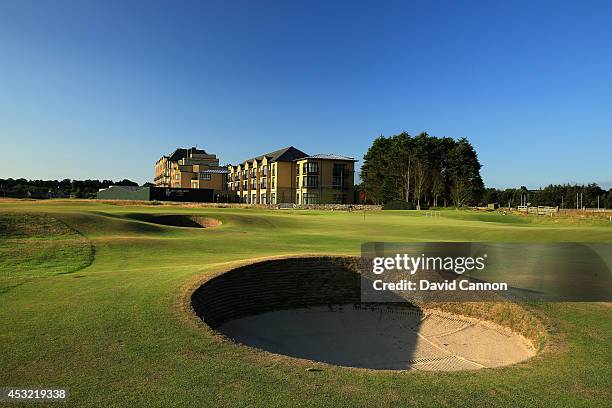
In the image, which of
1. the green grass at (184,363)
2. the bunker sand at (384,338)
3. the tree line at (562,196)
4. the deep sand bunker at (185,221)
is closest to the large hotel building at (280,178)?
the tree line at (562,196)

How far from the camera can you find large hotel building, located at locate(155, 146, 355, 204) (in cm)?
9925

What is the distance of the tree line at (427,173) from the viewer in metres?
92.1

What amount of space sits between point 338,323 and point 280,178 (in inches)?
3606

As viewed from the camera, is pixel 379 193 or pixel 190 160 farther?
pixel 190 160

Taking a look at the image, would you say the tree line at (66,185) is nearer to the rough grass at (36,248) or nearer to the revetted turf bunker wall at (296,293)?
the rough grass at (36,248)

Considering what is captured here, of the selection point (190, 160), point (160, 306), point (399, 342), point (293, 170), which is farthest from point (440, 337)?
point (190, 160)

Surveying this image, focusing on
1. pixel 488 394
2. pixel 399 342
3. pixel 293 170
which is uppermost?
pixel 293 170

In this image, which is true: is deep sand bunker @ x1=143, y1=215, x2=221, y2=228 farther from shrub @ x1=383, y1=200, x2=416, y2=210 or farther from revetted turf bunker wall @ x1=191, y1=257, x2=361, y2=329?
shrub @ x1=383, y1=200, x2=416, y2=210

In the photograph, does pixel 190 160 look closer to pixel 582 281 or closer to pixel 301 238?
pixel 301 238

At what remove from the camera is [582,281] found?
12.5 metres

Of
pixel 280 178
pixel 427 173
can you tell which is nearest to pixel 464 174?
pixel 427 173

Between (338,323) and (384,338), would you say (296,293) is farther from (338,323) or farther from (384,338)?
(384,338)

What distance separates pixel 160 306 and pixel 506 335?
28.2 feet

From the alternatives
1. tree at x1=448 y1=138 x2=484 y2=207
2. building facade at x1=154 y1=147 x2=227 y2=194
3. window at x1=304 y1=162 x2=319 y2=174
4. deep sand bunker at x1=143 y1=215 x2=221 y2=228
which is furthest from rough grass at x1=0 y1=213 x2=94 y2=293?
building facade at x1=154 y1=147 x2=227 y2=194
